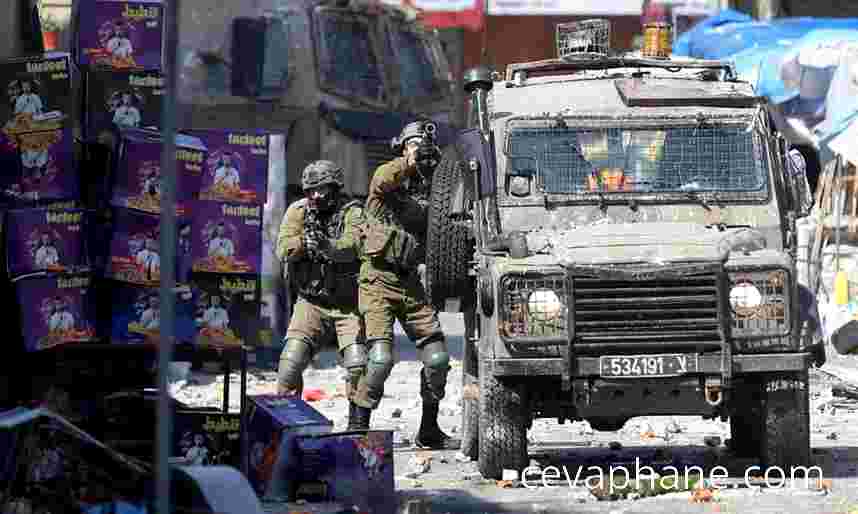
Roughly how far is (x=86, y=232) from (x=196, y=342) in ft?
2.27

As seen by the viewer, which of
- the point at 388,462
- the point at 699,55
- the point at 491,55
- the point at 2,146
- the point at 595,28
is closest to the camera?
the point at 2,146

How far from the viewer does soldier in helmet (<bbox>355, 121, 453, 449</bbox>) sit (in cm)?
1144

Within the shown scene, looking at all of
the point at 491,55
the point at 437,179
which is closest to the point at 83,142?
the point at 437,179

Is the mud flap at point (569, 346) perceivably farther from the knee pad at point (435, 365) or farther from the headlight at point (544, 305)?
the knee pad at point (435, 365)

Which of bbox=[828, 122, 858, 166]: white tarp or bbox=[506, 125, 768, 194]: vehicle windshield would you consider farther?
bbox=[828, 122, 858, 166]: white tarp

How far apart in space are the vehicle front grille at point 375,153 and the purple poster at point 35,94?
433 inches

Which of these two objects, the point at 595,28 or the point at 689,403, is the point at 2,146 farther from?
the point at 595,28

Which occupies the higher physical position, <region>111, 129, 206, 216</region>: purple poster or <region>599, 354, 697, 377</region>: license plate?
<region>111, 129, 206, 216</region>: purple poster

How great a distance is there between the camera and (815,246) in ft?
63.8

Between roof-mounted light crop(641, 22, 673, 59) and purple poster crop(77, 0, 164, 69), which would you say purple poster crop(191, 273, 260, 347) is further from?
roof-mounted light crop(641, 22, 673, 59)

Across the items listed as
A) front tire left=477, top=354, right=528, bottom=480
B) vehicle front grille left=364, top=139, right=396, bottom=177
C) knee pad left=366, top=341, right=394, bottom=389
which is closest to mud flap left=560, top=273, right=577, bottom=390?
front tire left=477, top=354, right=528, bottom=480

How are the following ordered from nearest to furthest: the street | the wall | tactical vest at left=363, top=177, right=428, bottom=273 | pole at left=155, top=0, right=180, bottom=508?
pole at left=155, top=0, right=180, bottom=508 → the street → tactical vest at left=363, top=177, right=428, bottom=273 → the wall

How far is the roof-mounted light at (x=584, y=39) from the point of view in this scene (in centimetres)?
1268

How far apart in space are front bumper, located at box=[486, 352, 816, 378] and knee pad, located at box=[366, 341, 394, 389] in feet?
4.02
